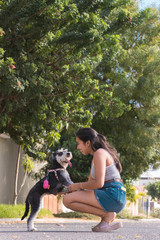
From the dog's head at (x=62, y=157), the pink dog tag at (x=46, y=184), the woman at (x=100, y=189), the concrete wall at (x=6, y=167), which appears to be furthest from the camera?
the concrete wall at (x=6, y=167)

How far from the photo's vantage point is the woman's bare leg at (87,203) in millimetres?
5984

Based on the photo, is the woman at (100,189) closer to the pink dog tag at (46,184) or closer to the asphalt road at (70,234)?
the asphalt road at (70,234)

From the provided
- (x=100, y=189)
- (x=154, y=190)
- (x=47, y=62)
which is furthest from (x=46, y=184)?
(x=154, y=190)

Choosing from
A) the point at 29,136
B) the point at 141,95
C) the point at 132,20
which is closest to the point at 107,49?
the point at 132,20

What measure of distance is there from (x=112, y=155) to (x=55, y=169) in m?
1.48

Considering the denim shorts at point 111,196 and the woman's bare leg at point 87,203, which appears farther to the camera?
the woman's bare leg at point 87,203

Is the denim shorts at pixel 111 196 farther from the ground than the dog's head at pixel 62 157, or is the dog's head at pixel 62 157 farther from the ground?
the dog's head at pixel 62 157

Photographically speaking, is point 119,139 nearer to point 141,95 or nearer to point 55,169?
point 141,95

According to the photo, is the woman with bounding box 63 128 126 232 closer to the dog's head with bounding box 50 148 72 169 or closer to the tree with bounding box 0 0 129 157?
the dog's head with bounding box 50 148 72 169

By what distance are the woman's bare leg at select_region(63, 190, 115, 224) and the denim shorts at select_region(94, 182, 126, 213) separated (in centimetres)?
8

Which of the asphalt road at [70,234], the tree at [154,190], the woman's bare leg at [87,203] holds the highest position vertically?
the tree at [154,190]

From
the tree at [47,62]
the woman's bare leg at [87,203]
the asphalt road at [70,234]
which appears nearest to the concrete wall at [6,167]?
the tree at [47,62]

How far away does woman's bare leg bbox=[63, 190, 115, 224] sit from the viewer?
598 cm

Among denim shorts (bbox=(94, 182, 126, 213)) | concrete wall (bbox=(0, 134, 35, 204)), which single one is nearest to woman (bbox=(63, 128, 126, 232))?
denim shorts (bbox=(94, 182, 126, 213))
